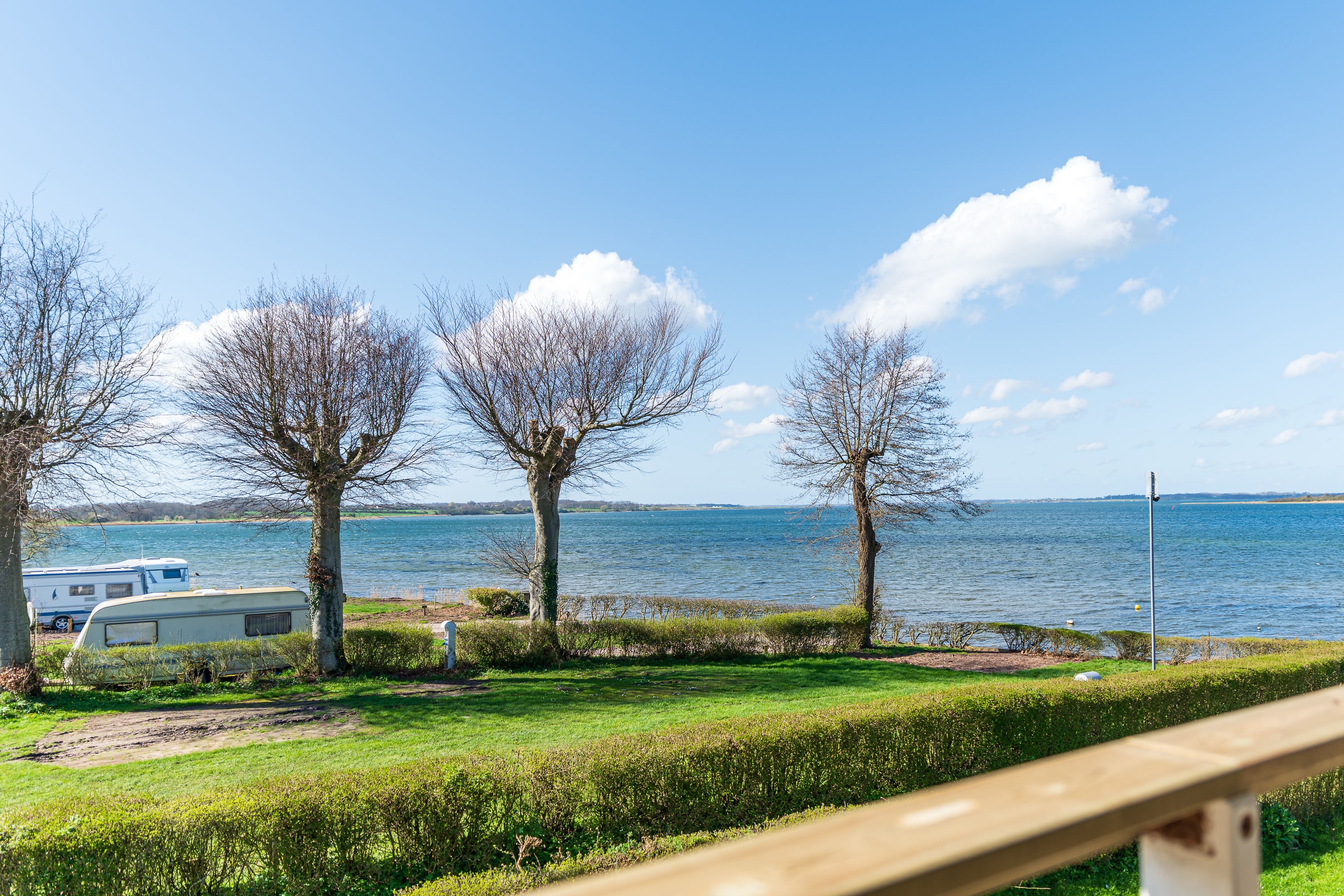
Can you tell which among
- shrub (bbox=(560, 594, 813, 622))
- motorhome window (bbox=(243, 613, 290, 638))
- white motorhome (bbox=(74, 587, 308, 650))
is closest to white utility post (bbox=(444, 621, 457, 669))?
motorhome window (bbox=(243, 613, 290, 638))

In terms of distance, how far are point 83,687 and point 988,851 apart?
65.2ft

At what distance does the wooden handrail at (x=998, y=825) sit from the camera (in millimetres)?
568

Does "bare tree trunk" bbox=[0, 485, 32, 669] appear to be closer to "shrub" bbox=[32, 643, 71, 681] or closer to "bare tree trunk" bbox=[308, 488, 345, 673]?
"shrub" bbox=[32, 643, 71, 681]

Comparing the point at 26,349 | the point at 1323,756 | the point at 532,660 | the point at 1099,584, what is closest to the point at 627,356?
the point at 532,660

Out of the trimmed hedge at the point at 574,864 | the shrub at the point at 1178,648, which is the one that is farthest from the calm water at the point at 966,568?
the trimmed hedge at the point at 574,864

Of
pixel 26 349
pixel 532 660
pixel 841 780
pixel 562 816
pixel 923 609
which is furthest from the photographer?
pixel 923 609

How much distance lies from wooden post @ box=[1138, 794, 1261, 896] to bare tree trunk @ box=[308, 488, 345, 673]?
1686cm

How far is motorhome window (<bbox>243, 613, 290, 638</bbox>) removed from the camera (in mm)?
18156

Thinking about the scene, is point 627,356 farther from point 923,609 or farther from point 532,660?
point 923,609

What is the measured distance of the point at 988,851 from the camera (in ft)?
1.99

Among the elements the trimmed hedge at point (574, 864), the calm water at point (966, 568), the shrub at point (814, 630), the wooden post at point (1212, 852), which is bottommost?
the calm water at point (966, 568)

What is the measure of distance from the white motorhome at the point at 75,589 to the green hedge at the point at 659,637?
19518 mm

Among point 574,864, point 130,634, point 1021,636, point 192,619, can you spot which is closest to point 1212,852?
point 574,864

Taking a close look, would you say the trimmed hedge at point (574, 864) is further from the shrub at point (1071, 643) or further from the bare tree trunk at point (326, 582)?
the shrub at point (1071, 643)
